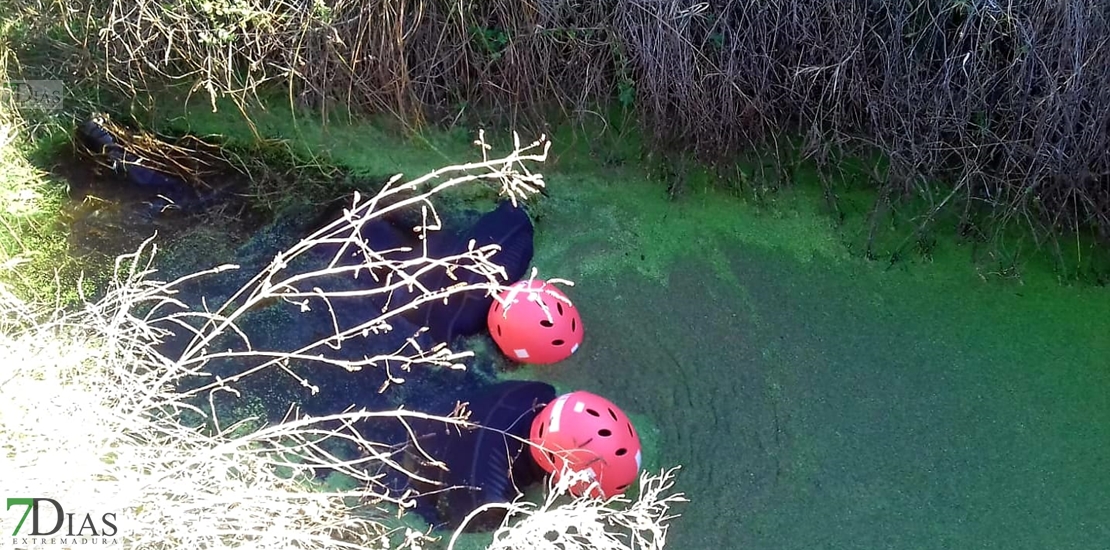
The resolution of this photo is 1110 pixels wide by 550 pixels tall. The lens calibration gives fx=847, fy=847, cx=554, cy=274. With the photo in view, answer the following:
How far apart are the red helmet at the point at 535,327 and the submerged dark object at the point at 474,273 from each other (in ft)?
0.42

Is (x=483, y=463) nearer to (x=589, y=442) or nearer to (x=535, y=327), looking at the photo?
(x=589, y=442)

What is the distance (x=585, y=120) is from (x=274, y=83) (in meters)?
1.45

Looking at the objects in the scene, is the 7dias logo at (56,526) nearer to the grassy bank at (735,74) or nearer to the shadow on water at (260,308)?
the shadow on water at (260,308)

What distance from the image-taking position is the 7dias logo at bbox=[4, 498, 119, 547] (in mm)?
2143

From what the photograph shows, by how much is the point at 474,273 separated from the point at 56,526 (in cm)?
164

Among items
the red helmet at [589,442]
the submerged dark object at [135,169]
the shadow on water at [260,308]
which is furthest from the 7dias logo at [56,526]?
the submerged dark object at [135,169]

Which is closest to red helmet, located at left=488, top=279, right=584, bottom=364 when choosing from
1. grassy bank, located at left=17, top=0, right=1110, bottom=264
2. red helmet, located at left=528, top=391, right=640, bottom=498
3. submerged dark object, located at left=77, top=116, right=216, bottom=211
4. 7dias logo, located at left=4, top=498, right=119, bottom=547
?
red helmet, located at left=528, top=391, right=640, bottom=498

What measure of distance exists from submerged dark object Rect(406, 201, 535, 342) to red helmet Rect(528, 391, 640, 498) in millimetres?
582

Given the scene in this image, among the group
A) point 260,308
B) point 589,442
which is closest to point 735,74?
point 589,442

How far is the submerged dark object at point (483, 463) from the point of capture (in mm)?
2822

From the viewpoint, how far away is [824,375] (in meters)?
3.19

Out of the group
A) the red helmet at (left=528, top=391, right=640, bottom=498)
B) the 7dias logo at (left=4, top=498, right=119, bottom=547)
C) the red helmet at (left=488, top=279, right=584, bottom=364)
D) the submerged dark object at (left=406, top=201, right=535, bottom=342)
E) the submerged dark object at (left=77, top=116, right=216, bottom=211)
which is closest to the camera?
the 7dias logo at (left=4, top=498, right=119, bottom=547)

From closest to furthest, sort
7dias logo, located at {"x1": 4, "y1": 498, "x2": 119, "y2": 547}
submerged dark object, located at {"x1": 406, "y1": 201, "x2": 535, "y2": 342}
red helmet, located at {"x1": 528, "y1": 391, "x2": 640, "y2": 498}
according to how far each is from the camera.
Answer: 7dias logo, located at {"x1": 4, "y1": 498, "x2": 119, "y2": 547}
red helmet, located at {"x1": 528, "y1": 391, "x2": 640, "y2": 498}
submerged dark object, located at {"x1": 406, "y1": 201, "x2": 535, "y2": 342}

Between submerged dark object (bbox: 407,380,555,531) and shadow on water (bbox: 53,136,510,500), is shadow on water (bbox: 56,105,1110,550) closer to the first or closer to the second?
shadow on water (bbox: 53,136,510,500)
